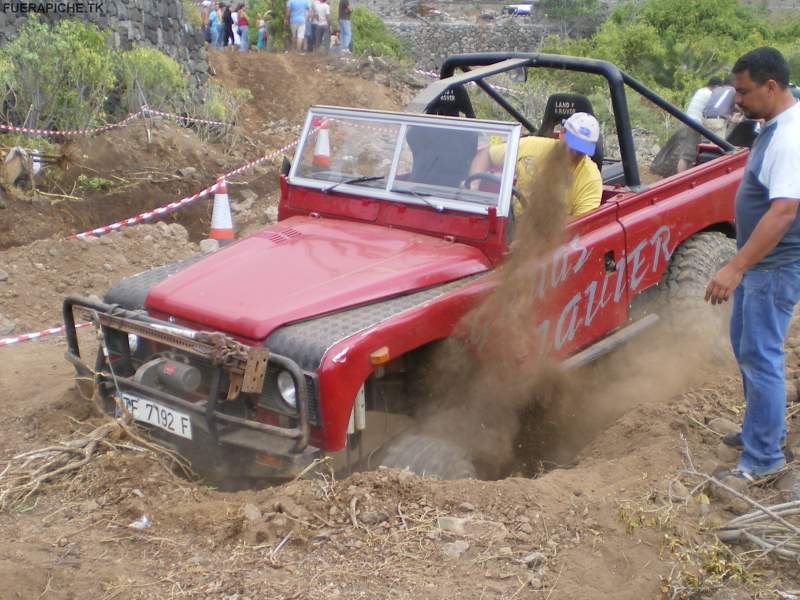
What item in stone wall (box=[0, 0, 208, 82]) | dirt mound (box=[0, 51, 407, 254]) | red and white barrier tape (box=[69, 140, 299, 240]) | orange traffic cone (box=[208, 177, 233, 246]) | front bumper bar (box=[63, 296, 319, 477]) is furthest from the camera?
stone wall (box=[0, 0, 208, 82])

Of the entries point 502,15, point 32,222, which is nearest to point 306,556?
point 32,222

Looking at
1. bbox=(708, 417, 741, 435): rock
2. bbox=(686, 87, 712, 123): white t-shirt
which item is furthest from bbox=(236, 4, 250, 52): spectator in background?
bbox=(708, 417, 741, 435): rock

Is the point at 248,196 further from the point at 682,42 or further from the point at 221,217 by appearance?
the point at 682,42

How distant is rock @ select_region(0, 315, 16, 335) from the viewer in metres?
6.73

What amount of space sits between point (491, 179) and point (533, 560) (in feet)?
6.64

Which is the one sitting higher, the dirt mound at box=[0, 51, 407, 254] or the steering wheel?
the steering wheel

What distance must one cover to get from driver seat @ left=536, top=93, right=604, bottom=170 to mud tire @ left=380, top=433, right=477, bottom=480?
2.49 meters

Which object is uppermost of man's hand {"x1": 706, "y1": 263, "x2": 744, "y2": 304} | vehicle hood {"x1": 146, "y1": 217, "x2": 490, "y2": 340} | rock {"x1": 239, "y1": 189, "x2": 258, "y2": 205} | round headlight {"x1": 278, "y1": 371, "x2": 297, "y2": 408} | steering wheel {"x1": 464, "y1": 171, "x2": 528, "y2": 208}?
steering wheel {"x1": 464, "y1": 171, "x2": 528, "y2": 208}

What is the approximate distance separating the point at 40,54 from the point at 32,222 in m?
2.80

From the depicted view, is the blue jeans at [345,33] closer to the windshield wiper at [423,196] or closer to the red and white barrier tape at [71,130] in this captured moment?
the red and white barrier tape at [71,130]

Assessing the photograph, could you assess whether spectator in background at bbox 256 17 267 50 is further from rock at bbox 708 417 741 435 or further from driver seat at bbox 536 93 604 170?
rock at bbox 708 417 741 435

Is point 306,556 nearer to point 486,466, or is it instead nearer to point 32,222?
point 486,466

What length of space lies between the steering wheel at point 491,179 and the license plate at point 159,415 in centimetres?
186

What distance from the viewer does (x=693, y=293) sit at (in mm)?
5422
